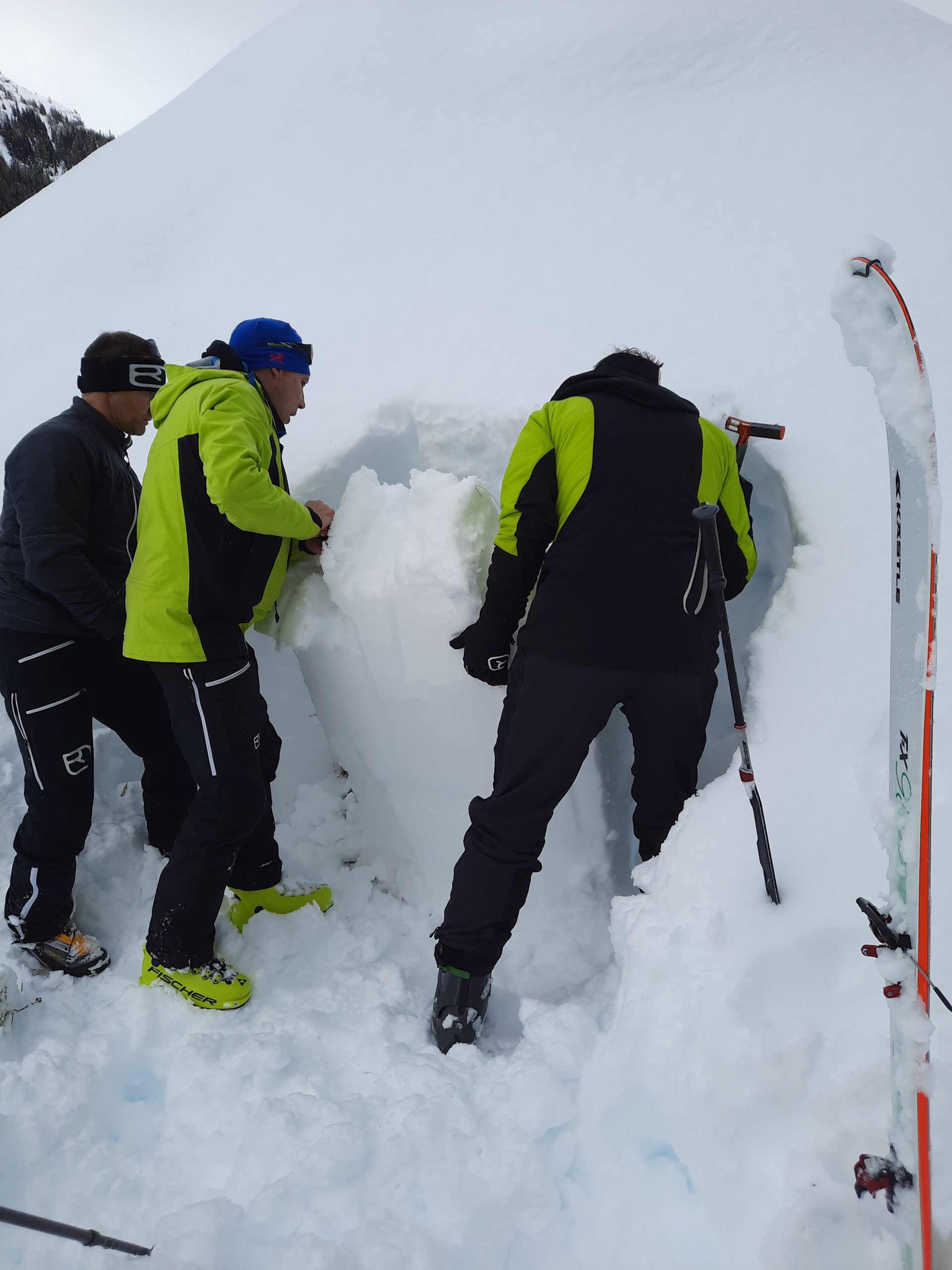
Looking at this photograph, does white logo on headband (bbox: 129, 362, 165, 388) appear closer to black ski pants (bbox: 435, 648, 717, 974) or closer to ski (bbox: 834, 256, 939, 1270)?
black ski pants (bbox: 435, 648, 717, 974)

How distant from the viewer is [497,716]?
2176 mm

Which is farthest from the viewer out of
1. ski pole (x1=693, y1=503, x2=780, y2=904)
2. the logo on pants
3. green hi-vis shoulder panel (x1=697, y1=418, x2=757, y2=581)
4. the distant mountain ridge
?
the distant mountain ridge

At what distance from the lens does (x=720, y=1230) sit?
1.28m

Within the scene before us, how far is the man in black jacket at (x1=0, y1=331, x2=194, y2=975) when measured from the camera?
1.98m

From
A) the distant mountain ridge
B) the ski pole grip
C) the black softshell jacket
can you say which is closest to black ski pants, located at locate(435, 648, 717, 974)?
Answer: the ski pole grip

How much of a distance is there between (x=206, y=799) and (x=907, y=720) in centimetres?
166

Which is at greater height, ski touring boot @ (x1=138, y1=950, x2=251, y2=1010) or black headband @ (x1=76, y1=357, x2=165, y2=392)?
black headband @ (x1=76, y1=357, x2=165, y2=392)

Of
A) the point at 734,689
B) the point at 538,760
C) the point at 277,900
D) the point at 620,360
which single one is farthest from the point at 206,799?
the point at 620,360

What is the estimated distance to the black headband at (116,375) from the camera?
2.17m

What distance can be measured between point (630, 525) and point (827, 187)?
215 cm

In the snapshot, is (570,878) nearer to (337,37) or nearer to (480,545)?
(480,545)

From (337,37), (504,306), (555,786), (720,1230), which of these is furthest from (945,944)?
(337,37)

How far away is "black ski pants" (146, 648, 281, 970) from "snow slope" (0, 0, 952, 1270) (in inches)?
7.3

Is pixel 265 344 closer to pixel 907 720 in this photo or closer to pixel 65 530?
pixel 65 530
